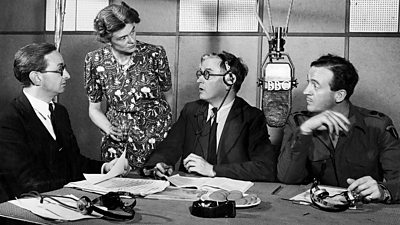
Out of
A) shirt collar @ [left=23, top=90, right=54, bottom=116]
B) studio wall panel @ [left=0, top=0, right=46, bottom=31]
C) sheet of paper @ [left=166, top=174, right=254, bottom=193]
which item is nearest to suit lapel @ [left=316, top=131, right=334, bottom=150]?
sheet of paper @ [left=166, top=174, right=254, bottom=193]

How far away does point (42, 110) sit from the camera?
3.02 meters

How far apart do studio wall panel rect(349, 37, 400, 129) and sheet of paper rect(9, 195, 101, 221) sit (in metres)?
2.91

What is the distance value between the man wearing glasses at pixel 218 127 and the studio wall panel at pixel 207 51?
1.07 metres

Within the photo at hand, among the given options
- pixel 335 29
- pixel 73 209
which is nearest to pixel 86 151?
pixel 335 29

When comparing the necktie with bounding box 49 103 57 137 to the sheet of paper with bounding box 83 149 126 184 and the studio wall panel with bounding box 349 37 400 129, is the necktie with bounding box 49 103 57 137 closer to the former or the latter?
the sheet of paper with bounding box 83 149 126 184

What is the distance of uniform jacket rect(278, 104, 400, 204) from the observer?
2.84m

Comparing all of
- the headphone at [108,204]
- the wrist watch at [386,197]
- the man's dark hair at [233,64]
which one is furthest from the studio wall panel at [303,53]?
the headphone at [108,204]

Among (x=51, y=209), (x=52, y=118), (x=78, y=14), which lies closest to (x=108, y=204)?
(x=51, y=209)

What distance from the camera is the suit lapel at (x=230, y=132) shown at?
336cm

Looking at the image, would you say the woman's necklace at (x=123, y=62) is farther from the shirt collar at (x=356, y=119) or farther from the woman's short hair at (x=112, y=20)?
the shirt collar at (x=356, y=119)

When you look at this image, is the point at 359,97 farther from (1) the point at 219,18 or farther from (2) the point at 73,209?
(2) the point at 73,209

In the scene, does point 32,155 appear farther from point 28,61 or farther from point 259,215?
point 259,215

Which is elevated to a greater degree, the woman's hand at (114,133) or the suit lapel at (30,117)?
the suit lapel at (30,117)

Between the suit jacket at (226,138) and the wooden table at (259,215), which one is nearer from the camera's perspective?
the wooden table at (259,215)
